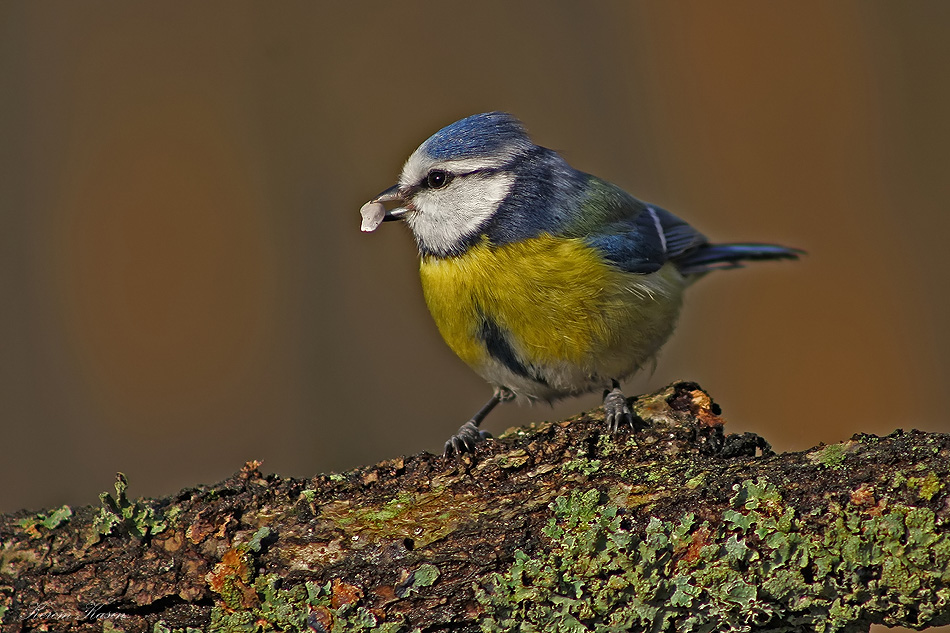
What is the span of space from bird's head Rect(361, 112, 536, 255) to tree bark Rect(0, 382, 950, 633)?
2.79 ft

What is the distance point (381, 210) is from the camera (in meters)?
2.86

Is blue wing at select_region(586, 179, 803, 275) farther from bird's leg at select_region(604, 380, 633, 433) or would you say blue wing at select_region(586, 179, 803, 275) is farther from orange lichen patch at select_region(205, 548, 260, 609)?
orange lichen patch at select_region(205, 548, 260, 609)

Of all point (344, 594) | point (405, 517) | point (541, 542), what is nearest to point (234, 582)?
point (344, 594)

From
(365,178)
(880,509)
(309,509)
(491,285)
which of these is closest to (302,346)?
(365,178)


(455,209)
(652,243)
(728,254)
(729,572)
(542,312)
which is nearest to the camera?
(729,572)

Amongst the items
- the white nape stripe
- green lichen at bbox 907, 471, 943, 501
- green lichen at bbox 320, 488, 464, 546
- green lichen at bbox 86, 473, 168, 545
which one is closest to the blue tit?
the white nape stripe

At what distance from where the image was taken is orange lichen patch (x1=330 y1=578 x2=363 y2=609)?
190 centimetres

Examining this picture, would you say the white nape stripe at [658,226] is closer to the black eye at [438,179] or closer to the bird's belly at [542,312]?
the bird's belly at [542,312]

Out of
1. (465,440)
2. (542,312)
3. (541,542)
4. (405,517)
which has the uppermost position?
(542,312)

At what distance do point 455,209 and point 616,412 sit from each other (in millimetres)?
968

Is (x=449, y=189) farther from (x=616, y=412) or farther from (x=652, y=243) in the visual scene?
(x=616, y=412)

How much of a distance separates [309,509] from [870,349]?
363 centimetres

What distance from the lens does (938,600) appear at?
63.1 inches

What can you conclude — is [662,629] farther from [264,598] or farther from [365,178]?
[365,178]
